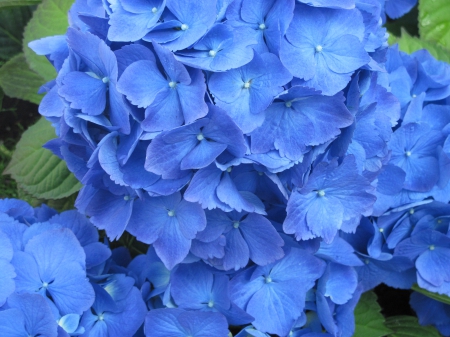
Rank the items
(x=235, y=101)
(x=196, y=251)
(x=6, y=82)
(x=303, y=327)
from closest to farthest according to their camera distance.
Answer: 1. (x=235, y=101)
2. (x=196, y=251)
3. (x=303, y=327)
4. (x=6, y=82)

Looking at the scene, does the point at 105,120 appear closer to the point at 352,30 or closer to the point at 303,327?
the point at 352,30

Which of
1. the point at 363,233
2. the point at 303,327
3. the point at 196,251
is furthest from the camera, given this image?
the point at 363,233

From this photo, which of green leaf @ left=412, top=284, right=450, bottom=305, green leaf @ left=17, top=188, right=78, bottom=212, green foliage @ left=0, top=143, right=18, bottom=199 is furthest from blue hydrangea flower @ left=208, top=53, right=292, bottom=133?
green foliage @ left=0, top=143, right=18, bottom=199

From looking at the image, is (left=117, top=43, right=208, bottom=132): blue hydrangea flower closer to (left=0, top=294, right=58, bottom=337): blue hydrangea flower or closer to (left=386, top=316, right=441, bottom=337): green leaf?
(left=0, top=294, right=58, bottom=337): blue hydrangea flower

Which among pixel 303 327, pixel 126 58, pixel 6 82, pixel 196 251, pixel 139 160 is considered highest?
pixel 126 58

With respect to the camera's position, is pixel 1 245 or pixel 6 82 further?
pixel 6 82

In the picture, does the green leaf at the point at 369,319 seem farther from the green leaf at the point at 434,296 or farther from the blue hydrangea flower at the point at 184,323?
the blue hydrangea flower at the point at 184,323

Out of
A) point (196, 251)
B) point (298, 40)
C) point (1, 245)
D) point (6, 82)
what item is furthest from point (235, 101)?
point (6, 82)
